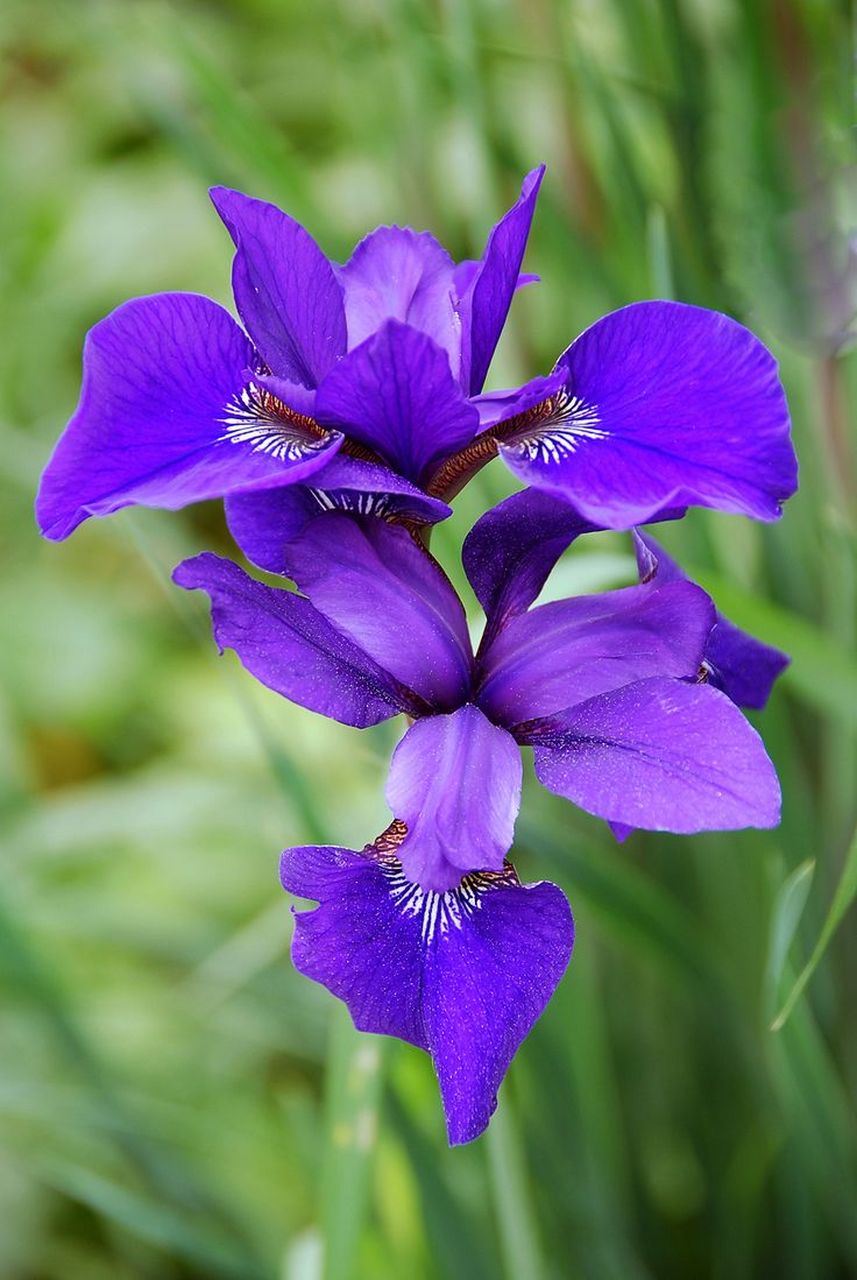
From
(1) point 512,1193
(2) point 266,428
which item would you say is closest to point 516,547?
(2) point 266,428

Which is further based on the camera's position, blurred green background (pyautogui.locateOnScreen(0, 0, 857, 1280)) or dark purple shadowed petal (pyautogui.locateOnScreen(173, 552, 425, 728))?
blurred green background (pyautogui.locateOnScreen(0, 0, 857, 1280))

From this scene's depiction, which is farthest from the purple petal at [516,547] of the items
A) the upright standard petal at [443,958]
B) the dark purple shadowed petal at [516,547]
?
the upright standard petal at [443,958]

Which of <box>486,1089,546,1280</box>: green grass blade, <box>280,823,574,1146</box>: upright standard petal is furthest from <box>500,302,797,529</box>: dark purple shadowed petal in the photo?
<box>486,1089,546,1280</box>: green grass blade

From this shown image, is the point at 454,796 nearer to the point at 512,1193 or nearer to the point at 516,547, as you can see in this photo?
the point at 516,547

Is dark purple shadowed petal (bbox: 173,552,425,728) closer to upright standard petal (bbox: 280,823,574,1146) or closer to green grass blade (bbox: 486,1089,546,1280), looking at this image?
upright standard petal (bbox: 280,823,574,1146)

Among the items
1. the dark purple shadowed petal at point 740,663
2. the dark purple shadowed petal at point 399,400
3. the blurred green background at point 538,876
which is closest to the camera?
the dark purple shadowed petal at point 399,400

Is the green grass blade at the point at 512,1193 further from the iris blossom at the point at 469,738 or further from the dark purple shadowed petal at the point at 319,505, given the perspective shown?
the dark purple shadowed petal at the point at 319,505

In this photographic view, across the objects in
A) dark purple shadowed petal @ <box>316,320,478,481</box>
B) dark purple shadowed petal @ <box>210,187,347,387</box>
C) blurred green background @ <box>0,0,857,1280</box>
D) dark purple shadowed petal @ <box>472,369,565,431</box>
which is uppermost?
dark purple shadowed petal @ <box>210,187,347,387</box>
